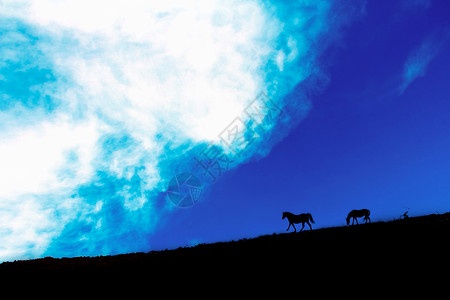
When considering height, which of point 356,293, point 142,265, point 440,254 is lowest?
point 356,293

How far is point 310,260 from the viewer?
12.8 metres

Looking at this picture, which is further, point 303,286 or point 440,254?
point 440,254

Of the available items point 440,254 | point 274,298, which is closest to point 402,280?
Result: point 440,254

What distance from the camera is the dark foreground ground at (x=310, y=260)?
11.1 m

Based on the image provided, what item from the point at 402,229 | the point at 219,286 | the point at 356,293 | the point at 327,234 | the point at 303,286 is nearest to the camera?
the point at 356,293

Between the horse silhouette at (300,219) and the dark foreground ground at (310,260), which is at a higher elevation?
the horse silhouette at (300,219)

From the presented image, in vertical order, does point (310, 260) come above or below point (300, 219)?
below

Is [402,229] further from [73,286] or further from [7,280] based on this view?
[7,280]

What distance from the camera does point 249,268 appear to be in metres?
12.9

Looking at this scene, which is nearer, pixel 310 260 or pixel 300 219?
pixel 310 260

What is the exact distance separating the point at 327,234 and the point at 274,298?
888 cm

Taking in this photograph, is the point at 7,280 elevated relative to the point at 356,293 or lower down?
elevated

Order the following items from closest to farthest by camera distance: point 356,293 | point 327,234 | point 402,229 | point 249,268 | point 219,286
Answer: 1. point 356,293
2. point 219,286
3. point 249,268
4. point 402,229
5. point 327,234

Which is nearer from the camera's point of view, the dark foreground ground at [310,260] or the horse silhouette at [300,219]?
the dark foreground ground at [310,260]
